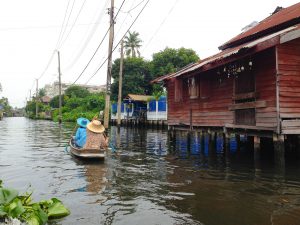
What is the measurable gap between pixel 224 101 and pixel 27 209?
35.0 feet

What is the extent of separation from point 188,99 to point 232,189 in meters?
9.46

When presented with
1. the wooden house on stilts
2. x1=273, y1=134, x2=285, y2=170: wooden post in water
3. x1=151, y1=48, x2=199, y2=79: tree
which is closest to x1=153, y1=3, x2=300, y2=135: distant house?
the wooden house on stilts

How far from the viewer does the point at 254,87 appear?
12.9 m

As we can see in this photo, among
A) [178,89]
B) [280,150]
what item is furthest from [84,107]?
[280,150]

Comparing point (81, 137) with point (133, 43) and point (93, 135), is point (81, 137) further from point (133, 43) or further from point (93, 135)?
point (133, 43)

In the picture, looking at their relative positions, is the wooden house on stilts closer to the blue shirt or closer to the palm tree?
the blue shirt

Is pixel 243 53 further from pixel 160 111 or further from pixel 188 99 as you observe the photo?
pixel 160 111

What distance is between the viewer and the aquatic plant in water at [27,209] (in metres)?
5.33

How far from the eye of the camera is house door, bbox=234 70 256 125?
12.9 m

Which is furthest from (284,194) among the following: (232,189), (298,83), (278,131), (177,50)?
(177,50)

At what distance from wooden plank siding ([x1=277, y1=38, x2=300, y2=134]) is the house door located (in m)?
1.46

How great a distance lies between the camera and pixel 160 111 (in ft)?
117

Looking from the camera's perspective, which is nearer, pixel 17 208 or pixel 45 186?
pixel 17 208

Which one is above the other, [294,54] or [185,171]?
[294,54]
